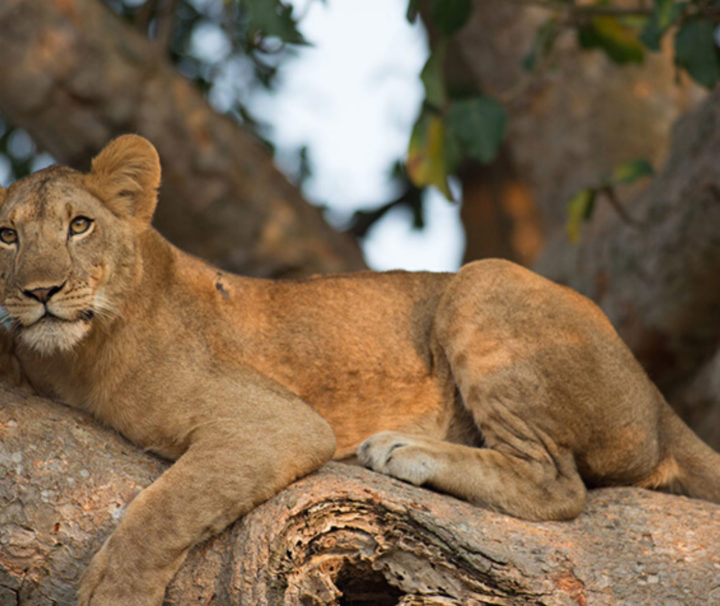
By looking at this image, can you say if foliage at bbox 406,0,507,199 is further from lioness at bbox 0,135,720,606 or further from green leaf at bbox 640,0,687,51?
lioness at bbox 0,135,720,606

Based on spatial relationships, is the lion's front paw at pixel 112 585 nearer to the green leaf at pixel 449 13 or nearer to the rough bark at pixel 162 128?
the green leaf at pixel 449 13

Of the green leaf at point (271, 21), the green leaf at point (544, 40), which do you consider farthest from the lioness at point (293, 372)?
the green leaf at point (544, 40)

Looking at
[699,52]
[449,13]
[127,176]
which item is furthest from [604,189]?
[127,176]

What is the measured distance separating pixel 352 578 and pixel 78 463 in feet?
2.98

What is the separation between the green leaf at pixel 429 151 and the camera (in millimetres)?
5820

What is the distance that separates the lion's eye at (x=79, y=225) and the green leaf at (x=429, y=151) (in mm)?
→ 2684

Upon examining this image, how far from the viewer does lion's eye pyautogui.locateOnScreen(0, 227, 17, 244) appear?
3.42m

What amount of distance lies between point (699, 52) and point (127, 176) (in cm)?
283

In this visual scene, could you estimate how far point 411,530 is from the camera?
307 centimetres

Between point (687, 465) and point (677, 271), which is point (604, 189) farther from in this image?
point (687, 465)

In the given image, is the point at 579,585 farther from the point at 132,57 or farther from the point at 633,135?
the point at 633,135

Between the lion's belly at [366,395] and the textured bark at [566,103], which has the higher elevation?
the textured bark at [566,103]

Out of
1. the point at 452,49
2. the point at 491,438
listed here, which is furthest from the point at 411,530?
the point at 452,49

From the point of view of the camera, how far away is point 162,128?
21.2ft
